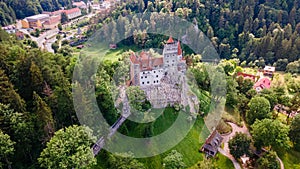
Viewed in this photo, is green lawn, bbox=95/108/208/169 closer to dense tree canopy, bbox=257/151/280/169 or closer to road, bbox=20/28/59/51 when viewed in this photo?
dense tree canopy, bbox=257/151/280/169

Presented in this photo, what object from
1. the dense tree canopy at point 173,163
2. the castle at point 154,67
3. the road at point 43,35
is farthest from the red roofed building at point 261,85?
the road at point 43,35

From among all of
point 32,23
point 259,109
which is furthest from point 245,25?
point 32,23

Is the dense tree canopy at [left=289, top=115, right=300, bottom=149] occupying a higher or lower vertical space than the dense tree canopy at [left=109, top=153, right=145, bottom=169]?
lower

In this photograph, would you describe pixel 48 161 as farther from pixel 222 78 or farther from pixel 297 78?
pixel 297 78

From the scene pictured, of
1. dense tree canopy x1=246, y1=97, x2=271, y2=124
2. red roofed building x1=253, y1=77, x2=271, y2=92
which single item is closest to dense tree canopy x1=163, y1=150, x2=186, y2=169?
dense tree canopy x1=246, y1=97, x2=271, y2=124

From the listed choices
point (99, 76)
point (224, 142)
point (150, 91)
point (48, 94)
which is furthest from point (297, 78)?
point (48, 94)

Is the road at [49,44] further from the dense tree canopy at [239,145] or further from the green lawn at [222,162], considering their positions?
the dense tree canopy at [239,145]
